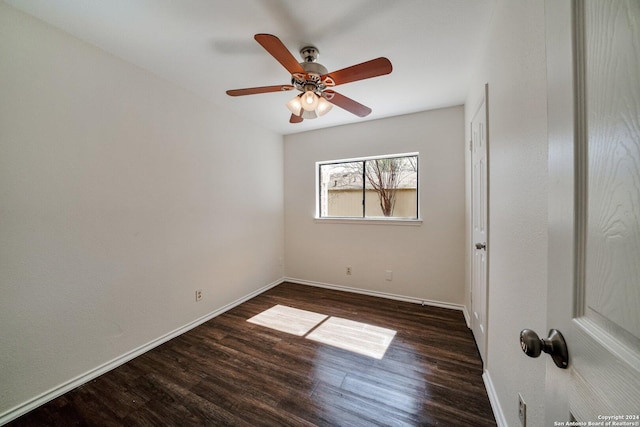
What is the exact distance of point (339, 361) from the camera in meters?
1.89

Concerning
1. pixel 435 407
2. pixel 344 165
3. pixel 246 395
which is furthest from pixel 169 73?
pixel 435 407

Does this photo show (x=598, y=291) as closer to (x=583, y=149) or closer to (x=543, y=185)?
(x=583, y=149)

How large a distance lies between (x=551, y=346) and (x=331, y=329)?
212 centimetres

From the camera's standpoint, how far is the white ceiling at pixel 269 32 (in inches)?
55.7

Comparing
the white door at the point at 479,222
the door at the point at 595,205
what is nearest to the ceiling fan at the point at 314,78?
the white door at the point at 479,222

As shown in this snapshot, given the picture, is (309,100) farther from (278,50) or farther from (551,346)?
(551,346)

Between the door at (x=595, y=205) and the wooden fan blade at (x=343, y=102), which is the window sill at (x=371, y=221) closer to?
the wooden fan blade at (x=343, y=102)

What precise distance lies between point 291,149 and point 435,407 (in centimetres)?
347

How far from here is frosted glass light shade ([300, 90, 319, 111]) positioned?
→ 1.70 m

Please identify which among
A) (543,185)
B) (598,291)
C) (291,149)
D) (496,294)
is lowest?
(496,294)

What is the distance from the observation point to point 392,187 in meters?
3.29

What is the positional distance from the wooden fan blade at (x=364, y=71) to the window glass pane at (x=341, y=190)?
76.4 inches

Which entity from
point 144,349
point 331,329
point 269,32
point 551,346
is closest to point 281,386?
point 331,329

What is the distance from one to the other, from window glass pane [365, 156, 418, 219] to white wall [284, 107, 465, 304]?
19cm
